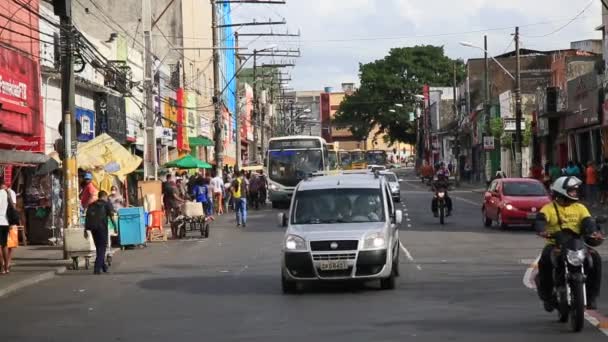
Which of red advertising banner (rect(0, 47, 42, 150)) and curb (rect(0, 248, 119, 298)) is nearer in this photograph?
curb (rect(0, 248, 119, 298))

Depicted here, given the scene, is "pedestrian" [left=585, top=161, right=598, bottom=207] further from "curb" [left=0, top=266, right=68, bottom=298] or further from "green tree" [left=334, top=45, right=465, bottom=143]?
"green tree" [left=334, top=45, right=465, bottom=143]

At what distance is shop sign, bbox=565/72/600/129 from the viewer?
50250 millimetres

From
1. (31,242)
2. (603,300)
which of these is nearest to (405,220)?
(31,242)

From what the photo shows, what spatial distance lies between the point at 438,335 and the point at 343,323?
161 centimetres

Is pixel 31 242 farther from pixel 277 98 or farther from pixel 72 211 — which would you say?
pixel 277 98

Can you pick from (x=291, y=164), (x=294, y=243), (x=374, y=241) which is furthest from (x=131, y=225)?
(x=291, y=164)

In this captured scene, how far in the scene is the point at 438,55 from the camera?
→ 385 feet

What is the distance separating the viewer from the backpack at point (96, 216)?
21953 millimetres

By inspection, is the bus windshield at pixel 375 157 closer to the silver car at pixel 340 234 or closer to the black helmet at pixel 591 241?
the silver car at pixel 340 234

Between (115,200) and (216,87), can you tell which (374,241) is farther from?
(216,87)

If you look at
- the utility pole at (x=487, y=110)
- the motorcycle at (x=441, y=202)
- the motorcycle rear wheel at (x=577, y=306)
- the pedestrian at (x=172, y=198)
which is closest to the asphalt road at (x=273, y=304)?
the motorcycle rear wheel at (x=577, y=306)

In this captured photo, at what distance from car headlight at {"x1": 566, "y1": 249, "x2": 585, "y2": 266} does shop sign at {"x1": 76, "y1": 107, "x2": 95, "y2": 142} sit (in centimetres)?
2839

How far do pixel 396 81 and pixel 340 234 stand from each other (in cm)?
10088

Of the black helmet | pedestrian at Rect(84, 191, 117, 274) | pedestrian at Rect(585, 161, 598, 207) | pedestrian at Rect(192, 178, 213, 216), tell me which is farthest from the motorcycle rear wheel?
pedestrian at Rect(585, 161, 598, 207)
